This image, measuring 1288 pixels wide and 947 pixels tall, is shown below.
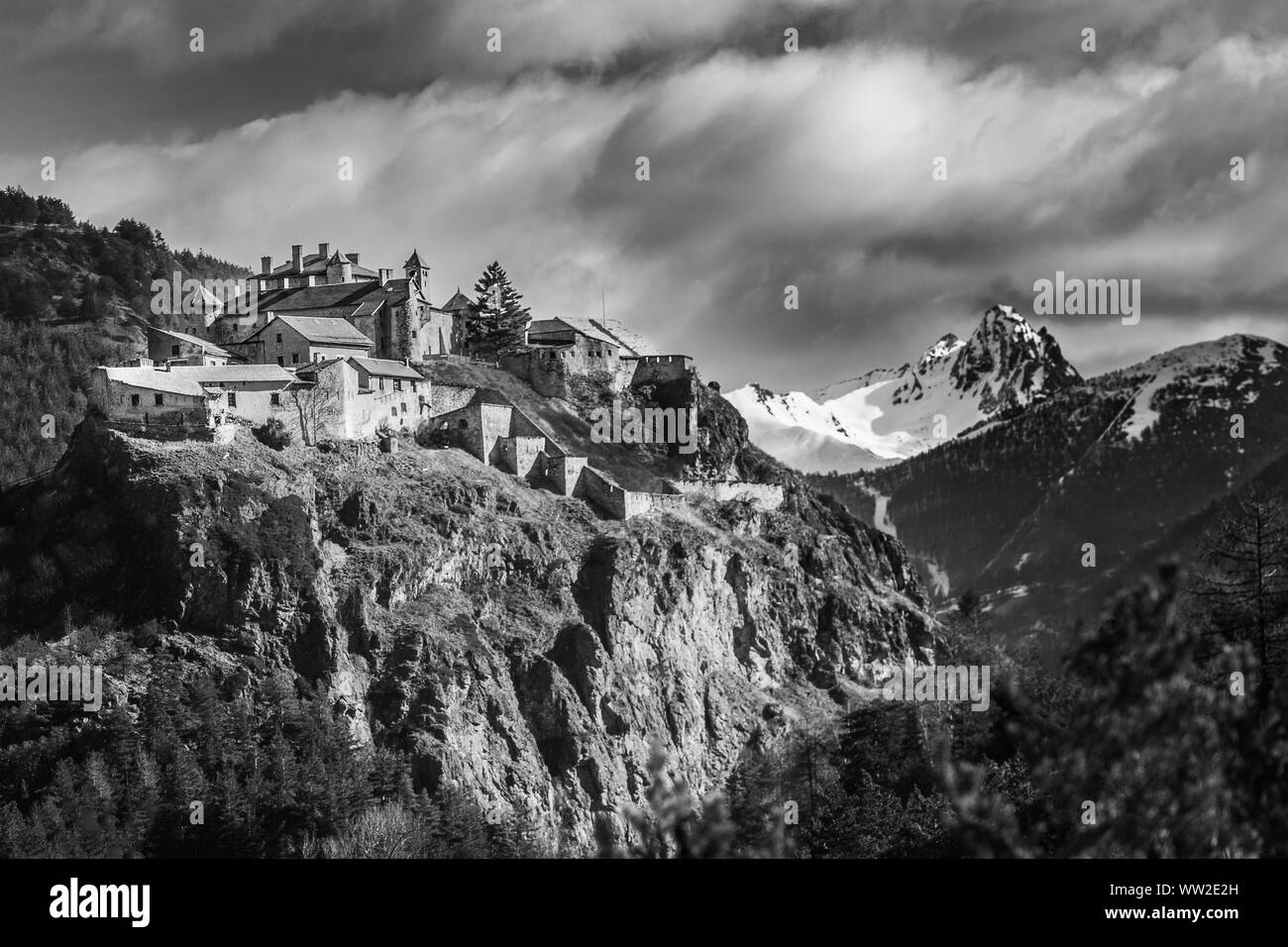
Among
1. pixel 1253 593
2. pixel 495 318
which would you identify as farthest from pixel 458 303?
pixel 1253 593

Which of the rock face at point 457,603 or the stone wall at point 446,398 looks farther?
the stone wall at point 446,398

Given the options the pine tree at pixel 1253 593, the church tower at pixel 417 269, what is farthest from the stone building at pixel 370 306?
the pine tree at pixel 1253 593

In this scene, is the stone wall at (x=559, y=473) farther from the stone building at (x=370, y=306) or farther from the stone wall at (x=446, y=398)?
the stone building at (x=370, y=306)

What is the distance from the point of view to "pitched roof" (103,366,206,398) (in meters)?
95.6

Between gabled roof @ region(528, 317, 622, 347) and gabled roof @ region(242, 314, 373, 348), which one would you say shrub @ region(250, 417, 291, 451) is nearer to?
gabled roof @ region(242, 314, 373, 348)

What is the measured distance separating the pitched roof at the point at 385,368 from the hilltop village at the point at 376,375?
0.44 ft

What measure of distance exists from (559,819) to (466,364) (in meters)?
35.3

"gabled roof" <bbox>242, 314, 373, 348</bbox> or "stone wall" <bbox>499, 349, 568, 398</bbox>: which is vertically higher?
"gabled roof" <bbox>242, 314, 373, 348</bbox>

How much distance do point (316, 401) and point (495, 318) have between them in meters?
30.6

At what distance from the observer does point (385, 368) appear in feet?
354

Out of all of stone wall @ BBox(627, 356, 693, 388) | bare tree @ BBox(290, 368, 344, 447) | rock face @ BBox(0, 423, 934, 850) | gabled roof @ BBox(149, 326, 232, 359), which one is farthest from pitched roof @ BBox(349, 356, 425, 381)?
stone wall @ BBox(627, 356, 693, 388)

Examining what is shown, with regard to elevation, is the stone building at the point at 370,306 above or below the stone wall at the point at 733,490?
above

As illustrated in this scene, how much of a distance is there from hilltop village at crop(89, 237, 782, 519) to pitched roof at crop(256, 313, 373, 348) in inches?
5.3

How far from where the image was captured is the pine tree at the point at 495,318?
421 ft
